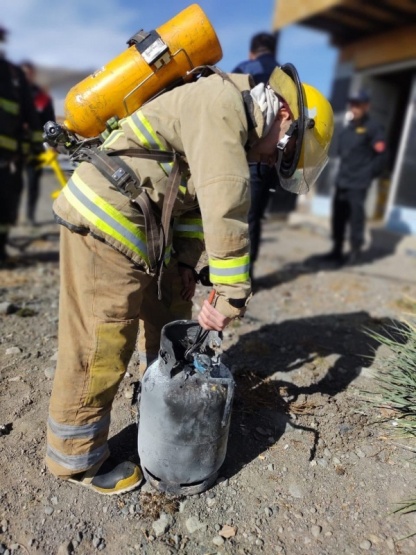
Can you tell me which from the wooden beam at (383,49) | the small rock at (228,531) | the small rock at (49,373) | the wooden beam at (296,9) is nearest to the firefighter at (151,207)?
the small rock at (228,531)

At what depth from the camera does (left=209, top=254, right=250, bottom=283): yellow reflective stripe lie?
5.59 ft

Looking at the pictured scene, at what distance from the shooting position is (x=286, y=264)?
622 centimetres

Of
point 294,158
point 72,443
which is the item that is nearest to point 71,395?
point 72,443

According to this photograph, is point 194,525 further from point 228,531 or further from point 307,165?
point 307,165

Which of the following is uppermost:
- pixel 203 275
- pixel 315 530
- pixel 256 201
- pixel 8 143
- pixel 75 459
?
pixel 8 143

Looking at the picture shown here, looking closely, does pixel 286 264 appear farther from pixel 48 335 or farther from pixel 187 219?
pixel 187 219

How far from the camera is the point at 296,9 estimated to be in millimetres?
8289

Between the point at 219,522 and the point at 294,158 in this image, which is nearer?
the point at 294,158

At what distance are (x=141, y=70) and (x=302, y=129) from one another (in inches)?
29.5

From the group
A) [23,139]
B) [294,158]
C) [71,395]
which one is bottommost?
[71,395]

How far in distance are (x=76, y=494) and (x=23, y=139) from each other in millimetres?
3993

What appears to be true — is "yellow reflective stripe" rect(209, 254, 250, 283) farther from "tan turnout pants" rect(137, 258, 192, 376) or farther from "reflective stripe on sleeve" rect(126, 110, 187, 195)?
"tan turnout pants" rect(137, 258, 192, 376)

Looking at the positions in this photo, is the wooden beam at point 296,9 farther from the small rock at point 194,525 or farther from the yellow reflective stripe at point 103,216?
the small rock at point 194,525

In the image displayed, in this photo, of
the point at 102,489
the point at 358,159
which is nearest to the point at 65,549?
the point at 102,489
